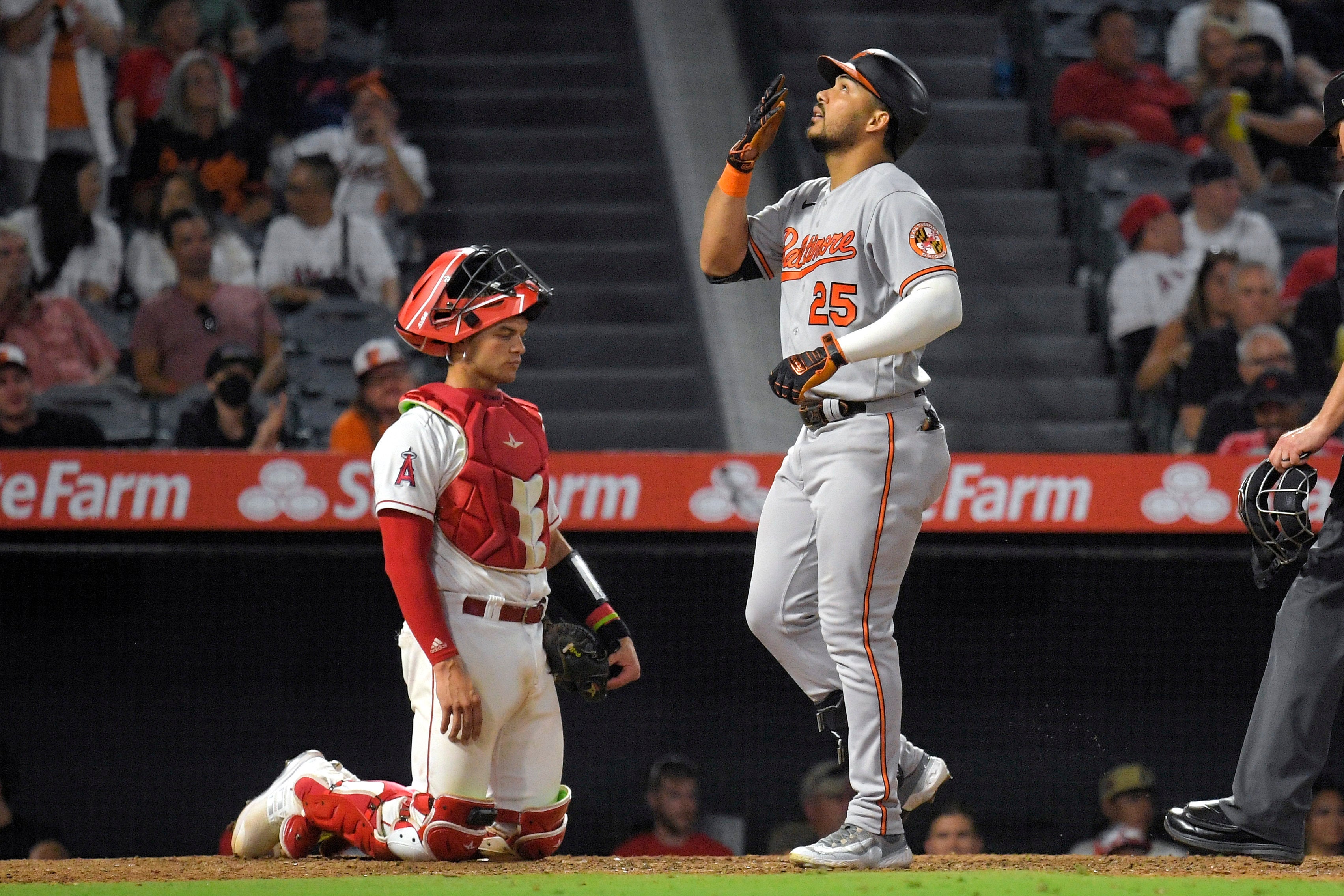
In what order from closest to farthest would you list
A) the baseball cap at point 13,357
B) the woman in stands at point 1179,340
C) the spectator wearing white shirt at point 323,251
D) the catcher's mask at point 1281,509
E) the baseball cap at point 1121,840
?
the catcher's mask at point 1281,509 → the baseball cap at point 1121,840 → the baseball cap at point 13,357 → the woman in stands at point 1179,340 → the spectator wearing white shirt at point 323,251

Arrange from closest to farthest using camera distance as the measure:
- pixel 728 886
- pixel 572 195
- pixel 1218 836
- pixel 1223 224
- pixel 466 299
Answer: pixel 728 886
pixel 1218 836
pixel 466 299
pixel 1223 224
pixel 572 195

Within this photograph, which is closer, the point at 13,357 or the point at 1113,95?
the point at 13,357

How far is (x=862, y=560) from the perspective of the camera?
3115mm

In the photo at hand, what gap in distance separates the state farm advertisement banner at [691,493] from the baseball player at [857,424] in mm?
1543

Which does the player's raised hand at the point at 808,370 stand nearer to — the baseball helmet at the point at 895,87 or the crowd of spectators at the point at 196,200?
the baseball helmet at the point at 895,87

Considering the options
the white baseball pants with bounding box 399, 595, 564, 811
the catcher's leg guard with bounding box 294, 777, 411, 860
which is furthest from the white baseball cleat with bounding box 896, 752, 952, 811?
the catcher's leg guard with bounding box 294, 777, 411, 860

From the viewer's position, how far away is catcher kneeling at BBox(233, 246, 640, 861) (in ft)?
10.0

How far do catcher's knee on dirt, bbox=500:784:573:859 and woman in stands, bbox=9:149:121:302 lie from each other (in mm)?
3872

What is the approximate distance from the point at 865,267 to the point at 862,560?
592 mm

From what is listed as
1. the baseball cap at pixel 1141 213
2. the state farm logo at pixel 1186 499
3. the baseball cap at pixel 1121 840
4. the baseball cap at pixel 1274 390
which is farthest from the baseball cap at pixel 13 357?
the baseball cap at pixel 1141 213

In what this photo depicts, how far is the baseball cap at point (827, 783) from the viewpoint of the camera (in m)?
5.34

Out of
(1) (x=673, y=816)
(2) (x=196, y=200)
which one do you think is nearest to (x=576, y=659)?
(1) (x=673, y=816)

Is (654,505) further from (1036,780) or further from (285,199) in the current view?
(285,199)

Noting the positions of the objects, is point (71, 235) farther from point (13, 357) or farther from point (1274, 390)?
point (1274, 390)
